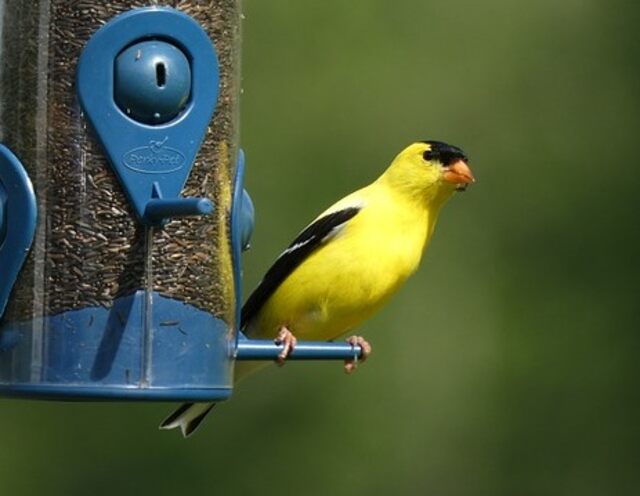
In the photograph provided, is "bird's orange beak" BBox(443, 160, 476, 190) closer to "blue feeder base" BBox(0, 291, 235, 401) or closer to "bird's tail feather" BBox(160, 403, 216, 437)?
"bird's tail feather" BBox(160, 403, 216, 437)

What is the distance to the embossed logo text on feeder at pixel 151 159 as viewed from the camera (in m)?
5.35

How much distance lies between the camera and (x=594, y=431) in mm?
11469

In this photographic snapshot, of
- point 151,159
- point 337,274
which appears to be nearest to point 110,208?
point 151,159

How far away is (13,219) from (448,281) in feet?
20.4

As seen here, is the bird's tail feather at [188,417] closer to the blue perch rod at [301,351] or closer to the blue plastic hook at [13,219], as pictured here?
the blue perch rod at [301,351]

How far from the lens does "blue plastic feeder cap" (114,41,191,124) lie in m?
5.31

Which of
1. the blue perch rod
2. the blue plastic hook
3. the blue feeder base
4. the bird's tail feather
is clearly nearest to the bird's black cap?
the bird's tail feather

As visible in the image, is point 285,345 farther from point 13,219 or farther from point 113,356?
point 13,219

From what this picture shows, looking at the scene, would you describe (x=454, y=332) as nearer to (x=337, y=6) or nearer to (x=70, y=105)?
(x=337, y=6)

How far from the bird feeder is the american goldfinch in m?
0.96

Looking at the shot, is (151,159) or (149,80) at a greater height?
(149,80)

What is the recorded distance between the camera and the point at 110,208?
5.39m

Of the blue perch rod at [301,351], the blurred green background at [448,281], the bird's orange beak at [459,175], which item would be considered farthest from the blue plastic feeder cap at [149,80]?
the blurred green background at [448,281]

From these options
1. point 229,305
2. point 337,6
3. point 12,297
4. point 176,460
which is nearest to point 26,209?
→ point 12,297
